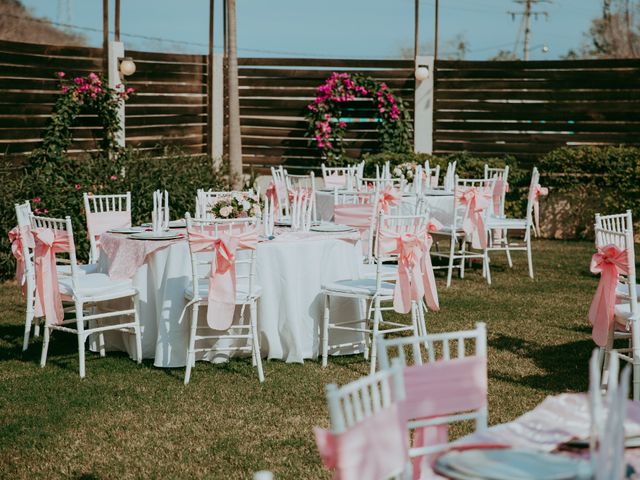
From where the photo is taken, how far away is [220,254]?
6.18 metres

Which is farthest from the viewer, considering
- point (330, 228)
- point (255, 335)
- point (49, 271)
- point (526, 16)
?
point (526, 16)

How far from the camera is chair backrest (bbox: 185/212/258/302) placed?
20.5 ft

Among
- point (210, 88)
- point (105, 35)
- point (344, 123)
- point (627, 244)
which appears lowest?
point (627, 244)

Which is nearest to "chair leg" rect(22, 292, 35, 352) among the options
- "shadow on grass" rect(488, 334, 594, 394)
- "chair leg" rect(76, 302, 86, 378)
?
"chair leg" rect(76, 302, 86, 378)

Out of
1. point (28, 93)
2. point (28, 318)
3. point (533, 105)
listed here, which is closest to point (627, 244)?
point (28, 318)

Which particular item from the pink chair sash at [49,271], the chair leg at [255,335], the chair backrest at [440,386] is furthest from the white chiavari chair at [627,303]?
the pink chair sash at [49,271]

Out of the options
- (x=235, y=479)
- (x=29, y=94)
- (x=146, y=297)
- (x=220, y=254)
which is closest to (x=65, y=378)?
(x=146, y=297)

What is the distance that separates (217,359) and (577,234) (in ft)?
25.2

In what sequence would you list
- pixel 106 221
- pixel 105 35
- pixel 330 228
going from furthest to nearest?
pixel 105 35 < pixel 106 221 < pixel 330 228

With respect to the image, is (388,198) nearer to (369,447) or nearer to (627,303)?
(627,303)

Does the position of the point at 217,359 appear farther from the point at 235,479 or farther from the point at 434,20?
the point at 434,20

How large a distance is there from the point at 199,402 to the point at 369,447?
11.1ft

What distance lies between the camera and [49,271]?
A: 645 cm

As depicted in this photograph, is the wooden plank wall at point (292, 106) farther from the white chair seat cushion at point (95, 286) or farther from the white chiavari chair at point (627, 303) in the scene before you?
the white chiavari chair at point (627, 303)
